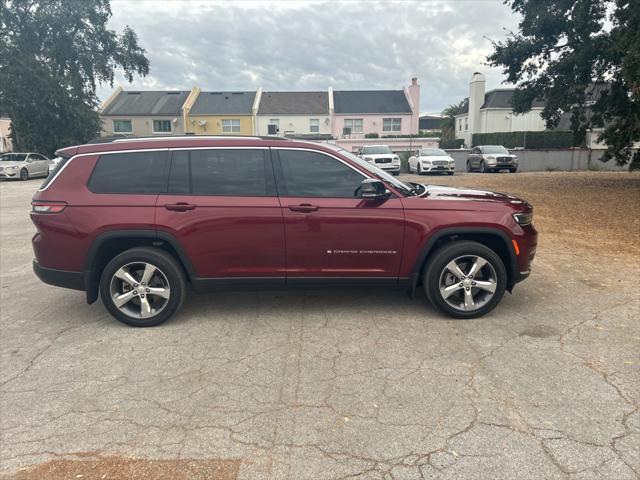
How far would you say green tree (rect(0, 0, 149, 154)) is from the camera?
1115 inches

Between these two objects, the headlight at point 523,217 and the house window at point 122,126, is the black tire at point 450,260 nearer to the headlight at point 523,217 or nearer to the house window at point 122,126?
the headlight at point 523,217

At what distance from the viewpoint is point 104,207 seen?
4.29 m

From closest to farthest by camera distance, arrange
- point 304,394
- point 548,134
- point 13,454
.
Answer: point 13,454
point 304,394
point 548,134

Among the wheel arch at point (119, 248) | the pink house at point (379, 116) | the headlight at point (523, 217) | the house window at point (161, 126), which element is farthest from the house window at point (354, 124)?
the wheel arch at point (119, 248)

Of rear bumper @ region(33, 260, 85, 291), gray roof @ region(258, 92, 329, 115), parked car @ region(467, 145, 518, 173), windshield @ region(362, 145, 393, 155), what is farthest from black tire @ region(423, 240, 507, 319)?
gray roof @ region(258, 92, 329, 115)

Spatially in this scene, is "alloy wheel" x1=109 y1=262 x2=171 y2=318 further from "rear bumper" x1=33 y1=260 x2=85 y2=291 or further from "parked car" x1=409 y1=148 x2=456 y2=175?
"parked car" x1=409 y1=148 x2=456 y2=175

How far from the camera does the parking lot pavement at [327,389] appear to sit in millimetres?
2557

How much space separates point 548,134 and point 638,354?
109ft

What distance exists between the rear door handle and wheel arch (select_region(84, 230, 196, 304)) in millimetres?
245

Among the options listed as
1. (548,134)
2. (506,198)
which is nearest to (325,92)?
(548,134)

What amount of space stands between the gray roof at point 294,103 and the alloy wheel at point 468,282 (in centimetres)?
4452

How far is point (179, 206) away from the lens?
169 inches

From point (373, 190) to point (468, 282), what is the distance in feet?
4.28

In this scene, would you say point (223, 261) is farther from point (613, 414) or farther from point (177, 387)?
point (613, 414)
